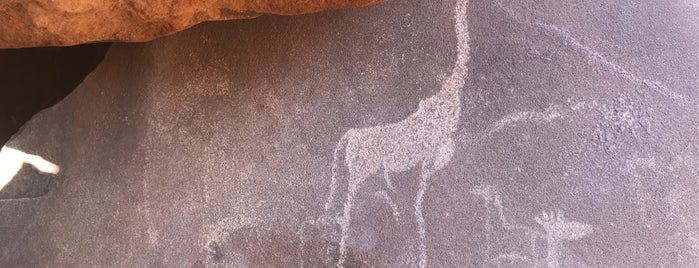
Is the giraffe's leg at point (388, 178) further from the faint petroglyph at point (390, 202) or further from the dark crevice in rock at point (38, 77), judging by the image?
the dark crevice in rock at point (38, 77)

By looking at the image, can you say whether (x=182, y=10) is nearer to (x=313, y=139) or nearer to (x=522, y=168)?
(x=313, y=139)

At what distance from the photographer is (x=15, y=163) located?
2.02 meters

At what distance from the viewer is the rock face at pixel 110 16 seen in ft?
A: 3.91

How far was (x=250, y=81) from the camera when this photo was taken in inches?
69.4

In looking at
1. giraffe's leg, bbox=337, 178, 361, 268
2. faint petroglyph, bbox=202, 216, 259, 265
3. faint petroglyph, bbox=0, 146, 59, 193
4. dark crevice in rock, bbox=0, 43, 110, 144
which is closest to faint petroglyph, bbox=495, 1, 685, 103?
giraffe's leg, bbox=337, 178, 361, 268

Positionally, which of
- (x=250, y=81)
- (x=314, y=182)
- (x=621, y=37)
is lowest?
(x=314, y=182)

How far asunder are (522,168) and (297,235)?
2.08 ft

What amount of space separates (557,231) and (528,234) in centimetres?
7

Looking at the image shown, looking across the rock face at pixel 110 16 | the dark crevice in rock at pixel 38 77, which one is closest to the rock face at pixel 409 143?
the dark crevice in rock at pixel 38 77

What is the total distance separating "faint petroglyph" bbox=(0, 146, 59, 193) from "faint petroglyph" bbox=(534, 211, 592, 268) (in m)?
1.59

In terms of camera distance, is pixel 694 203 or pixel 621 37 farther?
pixel 621 37

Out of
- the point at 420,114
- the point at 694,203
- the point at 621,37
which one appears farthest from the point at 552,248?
the point at 621,37

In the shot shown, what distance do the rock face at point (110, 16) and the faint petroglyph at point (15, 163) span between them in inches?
34.7

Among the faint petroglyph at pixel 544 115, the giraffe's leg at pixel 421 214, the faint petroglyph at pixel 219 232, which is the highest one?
the faint petroglyph at pixel 544 115
